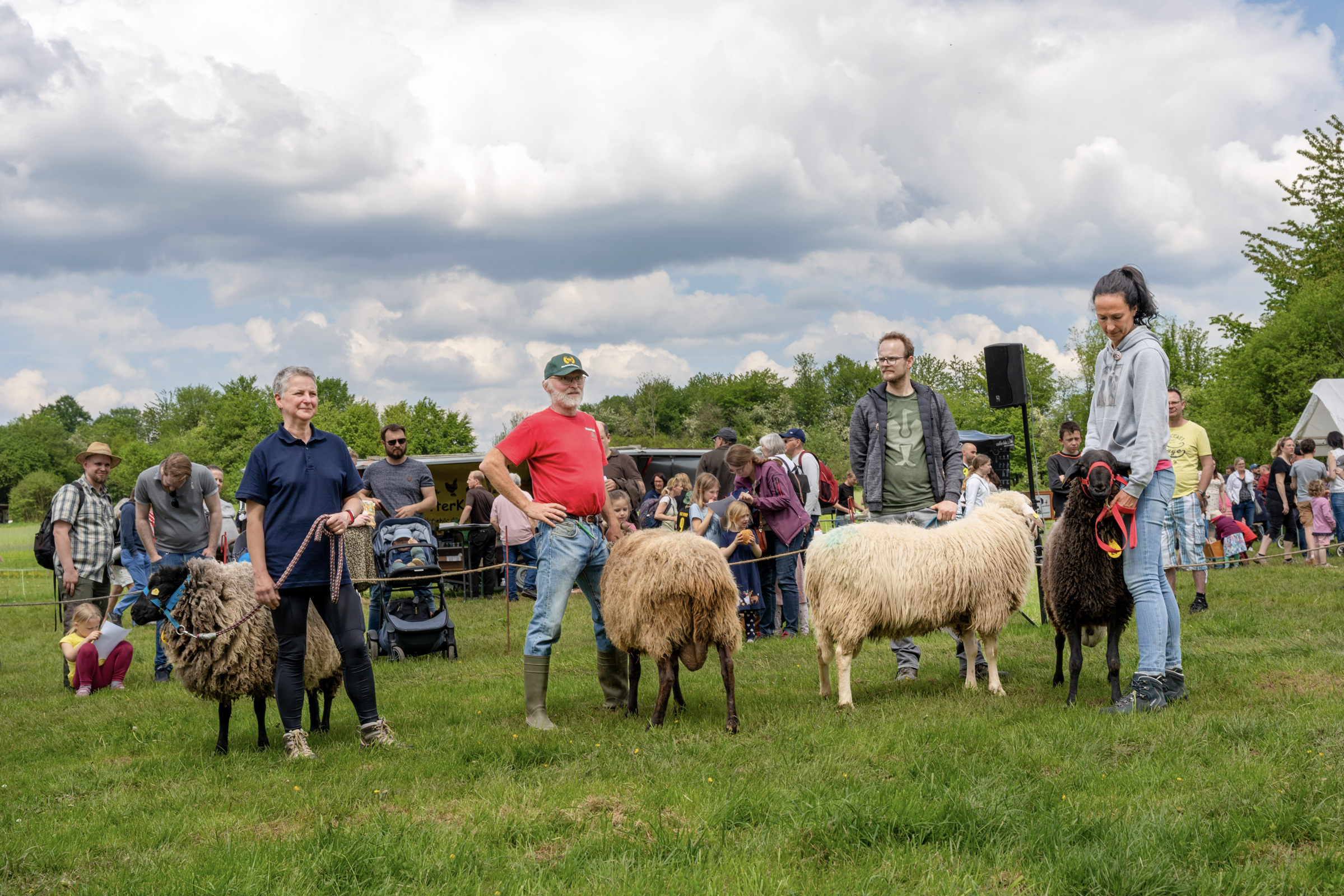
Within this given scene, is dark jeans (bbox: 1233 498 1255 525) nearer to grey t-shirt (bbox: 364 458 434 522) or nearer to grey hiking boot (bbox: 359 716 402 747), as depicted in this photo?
grey t-shirt (bbox: 364 458 434 522)

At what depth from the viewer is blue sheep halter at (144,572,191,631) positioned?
545cm

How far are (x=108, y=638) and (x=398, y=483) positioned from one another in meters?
3.35

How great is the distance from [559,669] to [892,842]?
502 cm

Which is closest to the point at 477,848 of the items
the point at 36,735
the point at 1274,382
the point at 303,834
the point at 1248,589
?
the point at 303,834

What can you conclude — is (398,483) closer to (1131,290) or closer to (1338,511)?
(1131,290)

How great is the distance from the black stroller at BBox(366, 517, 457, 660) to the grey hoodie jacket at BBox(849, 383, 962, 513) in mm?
4388

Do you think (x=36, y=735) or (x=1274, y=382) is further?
(x=1274, y=382)

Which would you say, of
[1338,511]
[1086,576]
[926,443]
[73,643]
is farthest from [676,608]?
[1338,511]

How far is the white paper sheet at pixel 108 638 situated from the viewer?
8234mm

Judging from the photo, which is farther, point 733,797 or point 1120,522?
point 1120,522

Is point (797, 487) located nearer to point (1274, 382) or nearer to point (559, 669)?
point (559, 669)

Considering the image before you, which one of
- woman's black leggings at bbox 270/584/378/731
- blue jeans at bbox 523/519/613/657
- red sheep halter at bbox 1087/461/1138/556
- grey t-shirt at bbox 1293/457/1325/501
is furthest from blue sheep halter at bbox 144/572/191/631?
grey t-shirt at bbox 1293/457/1325/501

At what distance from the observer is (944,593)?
6176mm

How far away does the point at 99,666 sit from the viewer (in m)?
8.19
